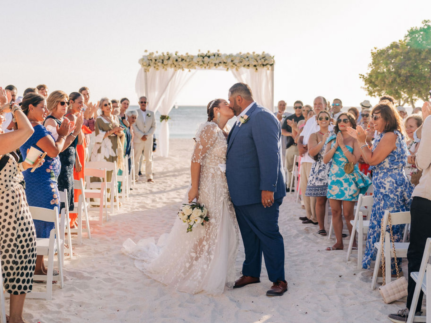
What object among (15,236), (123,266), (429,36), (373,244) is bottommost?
(123,266)

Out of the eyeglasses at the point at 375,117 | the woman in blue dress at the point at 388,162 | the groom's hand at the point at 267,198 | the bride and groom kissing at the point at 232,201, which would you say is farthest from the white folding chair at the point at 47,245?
the eyeglasses at the point at 375,117

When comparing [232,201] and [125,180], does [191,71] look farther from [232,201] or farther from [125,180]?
[232,201]

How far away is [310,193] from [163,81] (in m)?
9.18

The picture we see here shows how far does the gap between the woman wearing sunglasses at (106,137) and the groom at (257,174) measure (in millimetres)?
4426

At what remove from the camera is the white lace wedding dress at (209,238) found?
13.1 ft

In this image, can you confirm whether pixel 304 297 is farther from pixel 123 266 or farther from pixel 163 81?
pixel 163 81

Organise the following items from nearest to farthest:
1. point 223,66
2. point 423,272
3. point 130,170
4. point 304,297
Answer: point 423,272 → point 304,297 → point 130,170 → point 223,66

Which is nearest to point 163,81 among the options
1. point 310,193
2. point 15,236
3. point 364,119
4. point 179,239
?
point 364,119

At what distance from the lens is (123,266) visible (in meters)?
4.79

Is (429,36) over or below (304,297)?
over

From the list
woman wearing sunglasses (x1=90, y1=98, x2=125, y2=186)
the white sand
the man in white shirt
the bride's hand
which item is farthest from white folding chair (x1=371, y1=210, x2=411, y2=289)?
woman wearing sunglasses (x1=90, y1=98, x2=125, y2=186)

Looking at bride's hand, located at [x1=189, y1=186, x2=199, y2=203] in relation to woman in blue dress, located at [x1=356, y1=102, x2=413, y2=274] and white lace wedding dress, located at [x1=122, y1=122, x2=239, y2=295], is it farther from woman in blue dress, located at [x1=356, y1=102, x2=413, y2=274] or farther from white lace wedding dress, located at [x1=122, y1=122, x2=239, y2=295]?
woman in blue dress, located at [x1=356, y1=102, x2=413, y2=274]

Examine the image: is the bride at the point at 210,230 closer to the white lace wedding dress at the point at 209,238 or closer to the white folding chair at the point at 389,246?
the white lace wedding dress at the point at 209,238

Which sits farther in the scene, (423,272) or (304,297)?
(304,297)
